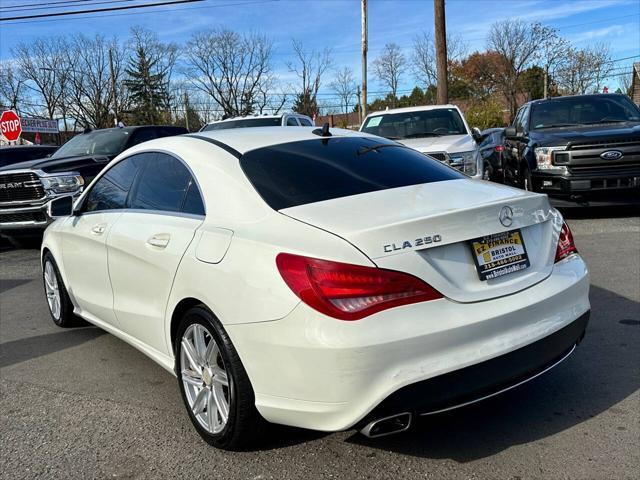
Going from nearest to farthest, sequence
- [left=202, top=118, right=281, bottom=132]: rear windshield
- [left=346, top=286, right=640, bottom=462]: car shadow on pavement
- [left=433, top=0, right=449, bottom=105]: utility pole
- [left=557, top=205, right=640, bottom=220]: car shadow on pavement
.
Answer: [left=346, top=286, right=640, bottom=462]: car shadow on pavement
[left=557, top=205, right=640, bottom=220]: car shadow on pavement
[left=202, top=118, right=281, bottom=132]: rear windshield
[left=433, top=0, right=449, bottom=105]: utility pole

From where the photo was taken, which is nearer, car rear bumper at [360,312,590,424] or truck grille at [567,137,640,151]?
car rear bumper at [360,312,590,424]

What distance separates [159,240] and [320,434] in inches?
55.4

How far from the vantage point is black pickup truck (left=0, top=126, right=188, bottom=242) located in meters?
8.96

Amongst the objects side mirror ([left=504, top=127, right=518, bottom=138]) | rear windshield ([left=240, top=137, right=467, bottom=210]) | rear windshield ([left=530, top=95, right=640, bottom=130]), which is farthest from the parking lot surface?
rear windshield ([left=530, top=95, right=640, bottom=130])

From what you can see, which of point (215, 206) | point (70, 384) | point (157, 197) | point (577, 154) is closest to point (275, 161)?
point (215, 206)

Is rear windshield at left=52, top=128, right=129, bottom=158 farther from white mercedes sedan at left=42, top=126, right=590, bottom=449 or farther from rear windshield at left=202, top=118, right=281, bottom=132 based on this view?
white mercedes sedan at left=42, top=126, right=590, bottom=449

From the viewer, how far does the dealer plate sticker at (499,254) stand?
271cm

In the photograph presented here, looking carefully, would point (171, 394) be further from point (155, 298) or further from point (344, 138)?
point (344, 138)

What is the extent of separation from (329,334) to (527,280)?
1.07m

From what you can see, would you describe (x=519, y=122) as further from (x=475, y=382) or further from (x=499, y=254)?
(x=475, y=382)

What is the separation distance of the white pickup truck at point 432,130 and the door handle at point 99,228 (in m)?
5.46

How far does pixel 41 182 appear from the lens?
898cm

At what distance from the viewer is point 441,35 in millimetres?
17703

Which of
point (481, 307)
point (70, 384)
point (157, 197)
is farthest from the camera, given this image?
point (70, 384)
